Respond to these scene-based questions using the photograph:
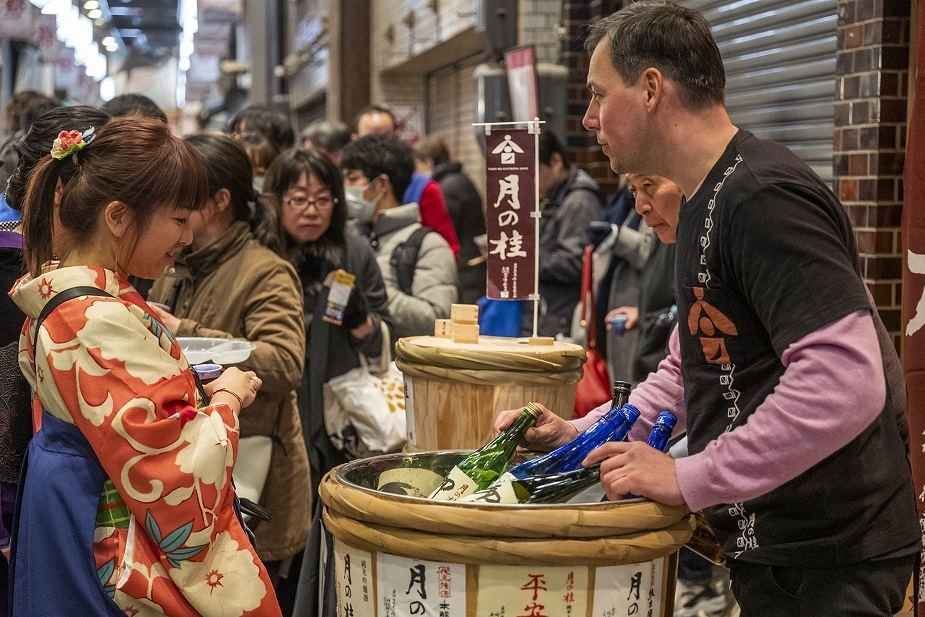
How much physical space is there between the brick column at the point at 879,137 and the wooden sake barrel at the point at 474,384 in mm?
1515

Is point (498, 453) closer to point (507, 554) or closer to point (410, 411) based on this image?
point (507, 554)

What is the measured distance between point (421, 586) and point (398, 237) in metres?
3.54

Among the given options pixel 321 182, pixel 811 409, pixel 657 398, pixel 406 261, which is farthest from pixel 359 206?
pixel 811 409

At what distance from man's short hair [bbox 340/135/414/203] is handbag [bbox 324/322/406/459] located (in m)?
1.53

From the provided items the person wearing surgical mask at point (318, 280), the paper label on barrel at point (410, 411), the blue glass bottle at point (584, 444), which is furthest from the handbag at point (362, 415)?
the blue glass bottle at point (584, 444)

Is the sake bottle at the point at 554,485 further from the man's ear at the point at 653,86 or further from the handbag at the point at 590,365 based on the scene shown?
the handbag at the point at 590,365

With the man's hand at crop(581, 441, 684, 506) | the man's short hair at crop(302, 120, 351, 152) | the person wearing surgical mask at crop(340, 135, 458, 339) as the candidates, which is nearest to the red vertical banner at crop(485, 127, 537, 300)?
the person wearing surgical mask at crop(340, 135, 458, 339)

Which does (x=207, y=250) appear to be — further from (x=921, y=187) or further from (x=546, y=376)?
(x=921, y=187)

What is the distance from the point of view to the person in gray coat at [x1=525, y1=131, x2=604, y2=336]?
19.6 feet

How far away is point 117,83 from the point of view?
Result: 1907 inches

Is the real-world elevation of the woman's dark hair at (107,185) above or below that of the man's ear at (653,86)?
below

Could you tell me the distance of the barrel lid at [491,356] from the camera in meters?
2.87

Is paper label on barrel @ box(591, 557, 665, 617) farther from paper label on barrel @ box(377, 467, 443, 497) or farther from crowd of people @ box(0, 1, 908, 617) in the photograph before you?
paper label on barrel @ box(377, 467, 443, 497)

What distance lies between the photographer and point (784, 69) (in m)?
5.00
